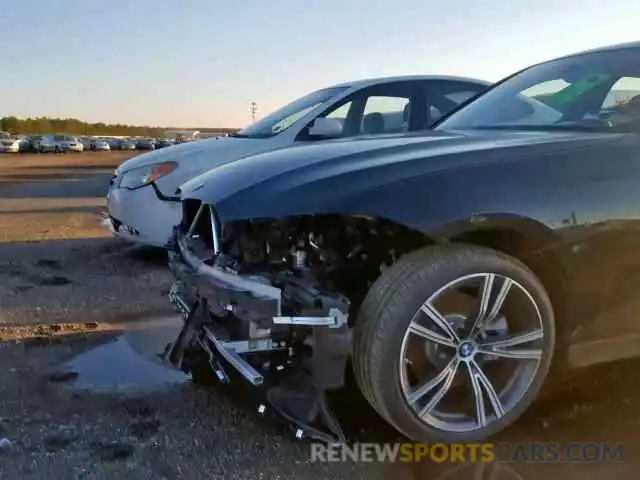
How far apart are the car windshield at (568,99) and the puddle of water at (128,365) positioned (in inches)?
90.0

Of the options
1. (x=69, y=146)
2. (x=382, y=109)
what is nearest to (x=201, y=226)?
(x=382, y=109)

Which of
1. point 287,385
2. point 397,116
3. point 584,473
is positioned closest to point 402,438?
point 287,385

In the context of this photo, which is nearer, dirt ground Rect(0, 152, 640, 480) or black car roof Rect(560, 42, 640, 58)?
dirt ground Rect(0, 152, 640, 480)

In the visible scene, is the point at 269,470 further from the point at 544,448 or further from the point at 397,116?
the point at 397,116

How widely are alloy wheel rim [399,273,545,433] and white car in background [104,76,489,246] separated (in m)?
3.78

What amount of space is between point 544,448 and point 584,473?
8.7 inches

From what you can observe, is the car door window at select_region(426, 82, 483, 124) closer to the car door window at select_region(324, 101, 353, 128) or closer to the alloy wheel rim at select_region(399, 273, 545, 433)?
the car door window at select_region(324, 101, 353, 128)

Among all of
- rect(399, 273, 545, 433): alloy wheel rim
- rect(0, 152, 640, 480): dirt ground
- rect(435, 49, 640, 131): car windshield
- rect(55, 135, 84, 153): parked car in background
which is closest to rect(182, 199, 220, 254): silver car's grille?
rect(0, 152, 640, 480): dirt ground

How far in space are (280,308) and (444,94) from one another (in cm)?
481

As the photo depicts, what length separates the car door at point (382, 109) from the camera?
22.4 ft

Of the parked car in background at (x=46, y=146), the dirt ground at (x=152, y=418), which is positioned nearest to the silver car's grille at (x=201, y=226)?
the dirt ground at (x=152, y=418)

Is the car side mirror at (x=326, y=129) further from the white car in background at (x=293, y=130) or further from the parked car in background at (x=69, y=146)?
the parked car in background at (x=69, y=146)

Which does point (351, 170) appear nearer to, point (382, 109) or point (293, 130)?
point (293, 130)

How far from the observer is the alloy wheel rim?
297 cm
